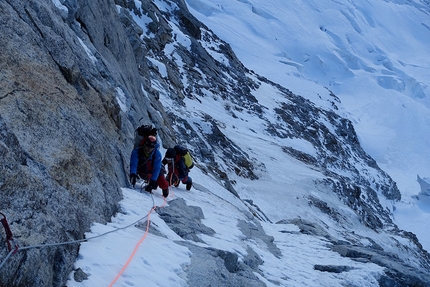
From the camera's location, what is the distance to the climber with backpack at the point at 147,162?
7.50 metres

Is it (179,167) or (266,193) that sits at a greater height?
(179,167)

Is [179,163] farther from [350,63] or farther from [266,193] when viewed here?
[350,63]

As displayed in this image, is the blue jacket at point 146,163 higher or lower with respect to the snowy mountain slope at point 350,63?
higher

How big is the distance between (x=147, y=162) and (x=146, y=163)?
0.04 m

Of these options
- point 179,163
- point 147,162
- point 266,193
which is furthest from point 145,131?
point 266,193

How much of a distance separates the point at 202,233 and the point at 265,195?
594 inches

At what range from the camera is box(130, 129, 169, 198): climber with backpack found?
7496 mm

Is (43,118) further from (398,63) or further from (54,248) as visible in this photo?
(398,63)

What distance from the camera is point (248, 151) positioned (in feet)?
88.4

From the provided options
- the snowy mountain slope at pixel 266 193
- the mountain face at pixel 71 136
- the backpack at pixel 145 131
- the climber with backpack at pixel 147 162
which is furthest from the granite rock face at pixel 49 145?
the backpack at pixel 145 131

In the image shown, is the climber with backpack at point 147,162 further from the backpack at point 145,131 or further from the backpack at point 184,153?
the backpack at point 184,153

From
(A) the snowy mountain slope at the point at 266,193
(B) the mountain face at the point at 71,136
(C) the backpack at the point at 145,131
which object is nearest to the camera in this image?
(B) the mountain face at the point at 71,136

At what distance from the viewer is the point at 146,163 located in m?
7.75

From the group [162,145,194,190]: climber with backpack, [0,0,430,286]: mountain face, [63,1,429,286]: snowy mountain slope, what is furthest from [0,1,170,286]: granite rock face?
[162,145,194,190]: climber with backpack
